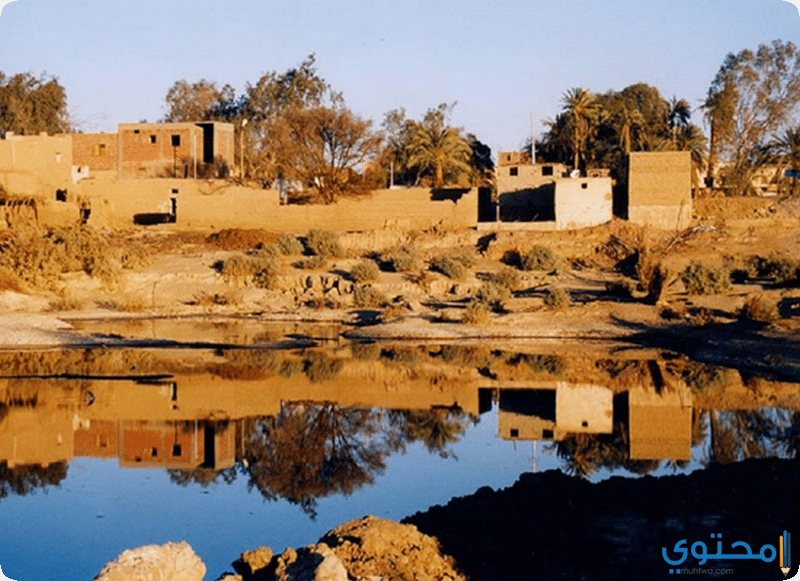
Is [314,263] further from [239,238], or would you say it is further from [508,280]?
[508,280]

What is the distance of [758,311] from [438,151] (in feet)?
70.7

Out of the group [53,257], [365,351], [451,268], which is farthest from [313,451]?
[53,257]

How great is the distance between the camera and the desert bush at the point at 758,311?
28703mm

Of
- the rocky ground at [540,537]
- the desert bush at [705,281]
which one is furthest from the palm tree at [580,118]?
the rocky ground at [540,537]

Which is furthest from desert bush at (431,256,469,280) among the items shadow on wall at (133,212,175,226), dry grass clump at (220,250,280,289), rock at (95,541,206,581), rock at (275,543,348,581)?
rock at (95,541,206,581)

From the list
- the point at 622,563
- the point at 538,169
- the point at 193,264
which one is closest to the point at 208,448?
A: the point at 622,563

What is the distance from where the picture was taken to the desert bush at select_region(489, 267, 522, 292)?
113 ft

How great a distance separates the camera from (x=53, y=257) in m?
35.6

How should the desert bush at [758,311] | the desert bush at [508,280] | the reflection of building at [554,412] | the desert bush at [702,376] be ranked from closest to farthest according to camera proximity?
the reflection of building at [554,412]
the desert bush at [702,376]
the desert bush at [758,311]
the desert bush at [508,280]

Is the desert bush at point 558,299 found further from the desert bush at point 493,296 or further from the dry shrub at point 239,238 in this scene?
the dry shrub at point 239,238

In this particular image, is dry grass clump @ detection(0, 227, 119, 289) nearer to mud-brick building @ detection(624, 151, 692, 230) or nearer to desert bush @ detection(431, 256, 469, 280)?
desert bush @ detection(431, 256, 469, 280)

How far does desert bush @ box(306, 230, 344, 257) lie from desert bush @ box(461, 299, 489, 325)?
7.43 meters

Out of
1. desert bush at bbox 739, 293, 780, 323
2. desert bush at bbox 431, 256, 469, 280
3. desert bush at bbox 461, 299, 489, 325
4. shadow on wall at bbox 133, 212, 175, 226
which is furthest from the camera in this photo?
shadow on wall at bbox 133, 212, 175, 226

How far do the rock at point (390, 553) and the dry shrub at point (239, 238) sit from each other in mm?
27318
